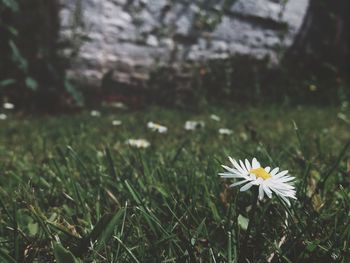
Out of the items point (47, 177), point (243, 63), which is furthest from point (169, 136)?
point (243, 63)

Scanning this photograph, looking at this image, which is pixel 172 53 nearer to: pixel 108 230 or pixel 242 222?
pixel 242 222

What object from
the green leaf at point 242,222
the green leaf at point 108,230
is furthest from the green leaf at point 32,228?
the green leaf at point 242,222

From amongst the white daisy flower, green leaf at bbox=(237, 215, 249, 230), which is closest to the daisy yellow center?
the white daisy flower

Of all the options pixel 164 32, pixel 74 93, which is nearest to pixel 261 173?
pixel 74 93

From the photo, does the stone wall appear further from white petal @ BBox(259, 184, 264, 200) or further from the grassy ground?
white petal @ BBox(259, 184, 264, 200)

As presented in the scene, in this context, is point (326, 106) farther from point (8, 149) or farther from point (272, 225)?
point (272, 225)

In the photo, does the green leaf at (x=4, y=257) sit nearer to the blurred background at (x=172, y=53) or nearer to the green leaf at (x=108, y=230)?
the green leaf at (x=108, y=230)
